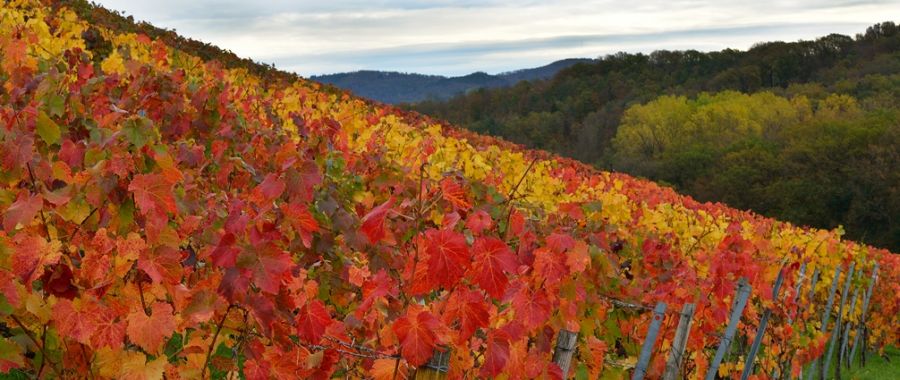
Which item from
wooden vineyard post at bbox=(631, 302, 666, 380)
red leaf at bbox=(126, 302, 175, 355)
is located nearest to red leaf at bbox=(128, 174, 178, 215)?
red leaf at bbox=(126, 302, 175, 355)

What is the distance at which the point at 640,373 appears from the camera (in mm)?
4016

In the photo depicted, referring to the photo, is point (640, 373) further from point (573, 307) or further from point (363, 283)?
point (363, 283)

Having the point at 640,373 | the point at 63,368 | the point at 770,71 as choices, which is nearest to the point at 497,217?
the point at 640,373

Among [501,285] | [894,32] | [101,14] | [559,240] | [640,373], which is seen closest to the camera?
[501,285]

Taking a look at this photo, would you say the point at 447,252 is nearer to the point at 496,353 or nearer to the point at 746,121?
the point at 496,353

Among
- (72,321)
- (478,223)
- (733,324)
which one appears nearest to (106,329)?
(72,321)

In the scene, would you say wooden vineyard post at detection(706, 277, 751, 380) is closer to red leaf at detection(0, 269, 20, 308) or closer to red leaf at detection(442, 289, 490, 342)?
red leaf at detection(442, 289, 490, 342)

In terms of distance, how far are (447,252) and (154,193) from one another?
31.2 inches

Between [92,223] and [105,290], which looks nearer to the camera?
[105,290]

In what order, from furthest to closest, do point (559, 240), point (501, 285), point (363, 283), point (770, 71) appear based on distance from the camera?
point (770, 71), point (363, 283), point (559, 240), point (501, 285)

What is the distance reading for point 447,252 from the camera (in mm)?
2145

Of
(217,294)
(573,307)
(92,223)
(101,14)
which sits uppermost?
(101,14)

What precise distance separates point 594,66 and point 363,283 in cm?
11904

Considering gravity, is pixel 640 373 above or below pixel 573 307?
below
